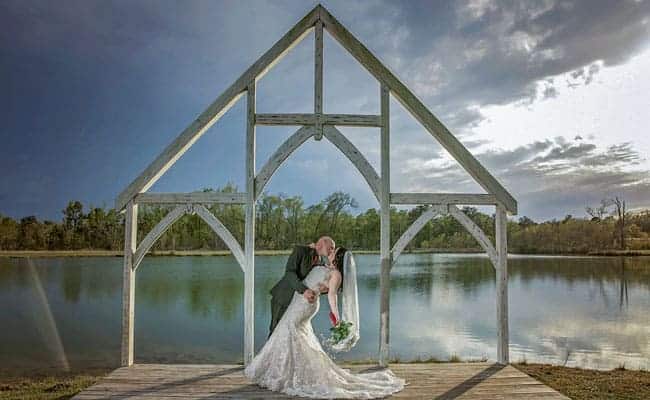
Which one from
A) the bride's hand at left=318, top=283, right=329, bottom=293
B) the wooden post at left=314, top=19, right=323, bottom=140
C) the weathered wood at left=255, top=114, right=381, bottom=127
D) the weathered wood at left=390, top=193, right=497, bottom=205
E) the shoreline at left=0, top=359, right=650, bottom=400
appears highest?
the wooden post at left=314, top=19, right=323, bottom=140

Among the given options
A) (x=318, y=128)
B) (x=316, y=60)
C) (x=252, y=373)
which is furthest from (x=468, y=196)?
(x=252, y=373)

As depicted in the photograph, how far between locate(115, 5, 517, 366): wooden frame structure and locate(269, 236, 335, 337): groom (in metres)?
0.67

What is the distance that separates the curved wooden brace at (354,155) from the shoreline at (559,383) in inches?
168

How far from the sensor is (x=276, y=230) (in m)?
8.95

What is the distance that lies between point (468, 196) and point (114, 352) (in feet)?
31.4

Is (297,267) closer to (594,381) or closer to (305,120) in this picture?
(305,120)

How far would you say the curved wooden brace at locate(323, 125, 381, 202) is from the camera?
6.20 meters

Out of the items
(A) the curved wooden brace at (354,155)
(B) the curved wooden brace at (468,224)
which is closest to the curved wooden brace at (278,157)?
(A) the curved wooden brace at (354,155)

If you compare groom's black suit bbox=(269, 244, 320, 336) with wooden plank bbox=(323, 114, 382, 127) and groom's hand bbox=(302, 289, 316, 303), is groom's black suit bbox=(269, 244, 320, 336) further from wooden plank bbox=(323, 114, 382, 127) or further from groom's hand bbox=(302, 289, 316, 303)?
wooden plank bbox=(323, 114, 382, 127)

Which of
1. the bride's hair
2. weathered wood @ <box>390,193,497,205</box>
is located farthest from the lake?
the bride's hair

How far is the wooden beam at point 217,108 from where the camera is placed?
6.22m

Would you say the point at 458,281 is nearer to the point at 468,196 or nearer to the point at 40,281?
the point at 468,196

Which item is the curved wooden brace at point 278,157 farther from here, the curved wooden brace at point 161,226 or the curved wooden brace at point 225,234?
the curved wooden brace at point 161,226

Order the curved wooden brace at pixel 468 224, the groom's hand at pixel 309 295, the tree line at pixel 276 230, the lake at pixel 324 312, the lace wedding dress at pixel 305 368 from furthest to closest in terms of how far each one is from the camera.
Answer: the lake at pixel 324 312 < the tree line at pixel 276 230 < the curved wooden brace at pixel 468 224 < the groom's hand at pixel 309 295 < the lace wedding dress at pixel 305 368
